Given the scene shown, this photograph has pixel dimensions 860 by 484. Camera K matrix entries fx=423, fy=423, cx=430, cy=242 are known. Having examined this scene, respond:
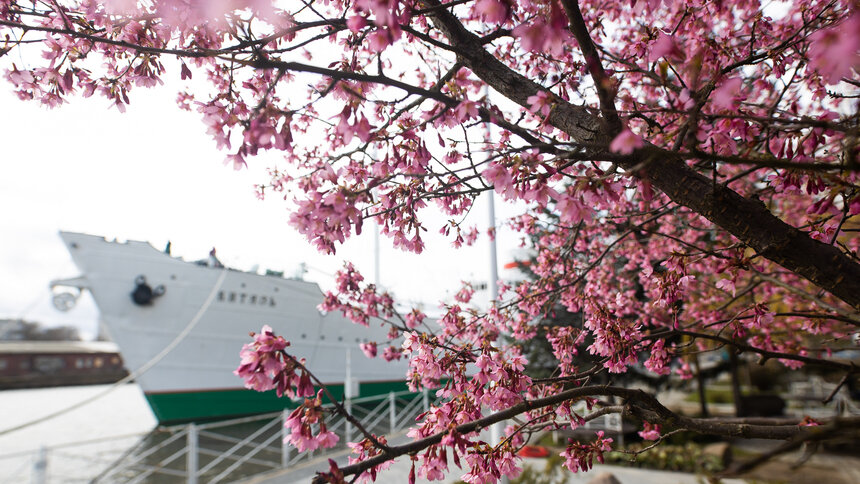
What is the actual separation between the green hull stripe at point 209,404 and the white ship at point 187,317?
0.03 meters

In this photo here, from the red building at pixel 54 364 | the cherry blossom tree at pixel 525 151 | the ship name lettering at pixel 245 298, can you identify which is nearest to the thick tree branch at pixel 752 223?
the cherry blossom tree at pixel 525 151

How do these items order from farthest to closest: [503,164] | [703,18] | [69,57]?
1. [703,18]
2. [69,57]
3. [503,164]

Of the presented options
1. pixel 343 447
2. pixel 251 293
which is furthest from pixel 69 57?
pixel 251 293

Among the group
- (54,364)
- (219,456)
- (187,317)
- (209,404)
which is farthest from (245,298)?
(54,364)

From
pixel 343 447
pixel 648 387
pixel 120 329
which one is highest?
pixel 120 329

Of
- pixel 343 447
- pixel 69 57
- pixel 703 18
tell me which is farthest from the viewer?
A: pixel 343 447

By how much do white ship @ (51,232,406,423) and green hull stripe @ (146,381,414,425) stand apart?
→ 0.03 meters

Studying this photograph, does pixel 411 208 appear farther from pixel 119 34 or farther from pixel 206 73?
pixel 206 73

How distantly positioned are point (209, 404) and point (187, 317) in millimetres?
2653

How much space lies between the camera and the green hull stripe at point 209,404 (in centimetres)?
1167

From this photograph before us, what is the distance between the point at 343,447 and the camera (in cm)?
888

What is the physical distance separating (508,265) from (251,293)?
7866 mm

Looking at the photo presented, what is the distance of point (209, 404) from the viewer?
12.3m

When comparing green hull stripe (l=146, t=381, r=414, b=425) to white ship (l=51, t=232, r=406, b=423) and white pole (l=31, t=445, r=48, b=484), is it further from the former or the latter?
white pole (l=31, t=445, r=48, b=484)
